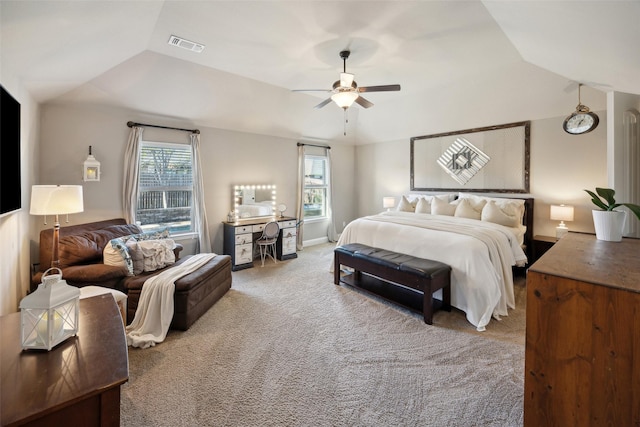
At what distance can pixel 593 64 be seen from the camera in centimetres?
249

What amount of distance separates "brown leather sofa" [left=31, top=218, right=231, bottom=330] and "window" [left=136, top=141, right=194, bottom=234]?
46.0 inches

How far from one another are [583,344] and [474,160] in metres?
4.66

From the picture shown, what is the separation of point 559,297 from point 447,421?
1042mm

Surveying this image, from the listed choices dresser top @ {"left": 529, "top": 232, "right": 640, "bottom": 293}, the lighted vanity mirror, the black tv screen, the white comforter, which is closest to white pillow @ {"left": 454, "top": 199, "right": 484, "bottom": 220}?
the white comforter

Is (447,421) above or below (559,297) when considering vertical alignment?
below

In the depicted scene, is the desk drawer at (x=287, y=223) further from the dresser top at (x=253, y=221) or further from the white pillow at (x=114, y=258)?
the white pillow at (x=114, y=258)

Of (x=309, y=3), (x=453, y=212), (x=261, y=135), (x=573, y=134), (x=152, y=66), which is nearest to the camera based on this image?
(x=309, y=3)

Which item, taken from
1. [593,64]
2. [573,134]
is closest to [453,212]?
[573,134]

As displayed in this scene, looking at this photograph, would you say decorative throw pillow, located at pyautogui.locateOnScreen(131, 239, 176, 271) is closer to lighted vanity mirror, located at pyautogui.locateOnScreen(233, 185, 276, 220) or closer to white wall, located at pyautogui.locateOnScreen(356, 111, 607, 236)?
lighted vanity mirror, located at pyautogui.locateOnScreen(233, 185, 276, 220)

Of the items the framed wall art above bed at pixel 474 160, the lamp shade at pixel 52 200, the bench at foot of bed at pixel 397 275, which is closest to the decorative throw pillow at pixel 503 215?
the framed wall art above bed at pixel 474 160

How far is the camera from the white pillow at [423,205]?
531 centimetres

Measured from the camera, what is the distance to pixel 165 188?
449 cm

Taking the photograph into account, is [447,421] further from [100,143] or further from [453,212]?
[100,143]

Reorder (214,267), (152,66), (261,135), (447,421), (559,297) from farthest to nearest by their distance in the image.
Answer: (261,135)
(152,66)
(214,267)
(447,421)
(559,297)
